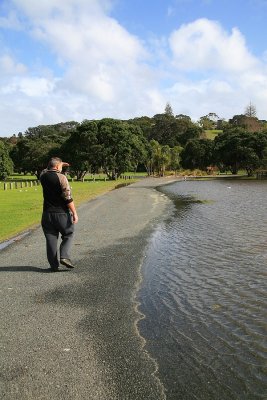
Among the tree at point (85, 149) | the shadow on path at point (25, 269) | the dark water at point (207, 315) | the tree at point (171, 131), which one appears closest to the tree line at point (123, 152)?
the tree at point (85, 149)

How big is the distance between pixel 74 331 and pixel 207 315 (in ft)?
7.45

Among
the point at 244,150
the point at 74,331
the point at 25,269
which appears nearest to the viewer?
the point at 74,331

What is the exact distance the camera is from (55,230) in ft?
30.9

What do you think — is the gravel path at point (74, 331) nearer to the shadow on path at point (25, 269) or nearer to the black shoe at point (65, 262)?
the shadow on path at point (25, 269)

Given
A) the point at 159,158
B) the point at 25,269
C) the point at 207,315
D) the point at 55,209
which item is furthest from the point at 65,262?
the point at 159,158

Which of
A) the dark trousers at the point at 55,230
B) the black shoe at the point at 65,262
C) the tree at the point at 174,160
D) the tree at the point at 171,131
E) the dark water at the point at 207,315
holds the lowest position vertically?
the dark water at the point at 207,315

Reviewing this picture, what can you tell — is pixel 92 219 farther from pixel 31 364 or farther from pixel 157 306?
pixel 31 364

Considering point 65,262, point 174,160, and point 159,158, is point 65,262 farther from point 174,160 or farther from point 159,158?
point 174,160

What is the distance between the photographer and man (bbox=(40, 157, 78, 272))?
30.1ft

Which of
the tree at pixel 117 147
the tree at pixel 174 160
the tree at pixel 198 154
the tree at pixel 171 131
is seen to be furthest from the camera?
the tree at pixel 171 131

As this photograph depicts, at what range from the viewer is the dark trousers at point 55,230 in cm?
929

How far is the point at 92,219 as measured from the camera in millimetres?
20297

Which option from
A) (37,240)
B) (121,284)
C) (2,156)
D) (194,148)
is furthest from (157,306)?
(194,148)

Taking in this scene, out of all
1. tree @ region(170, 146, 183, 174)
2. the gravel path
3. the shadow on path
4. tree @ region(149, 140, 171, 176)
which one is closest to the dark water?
the gravel path
